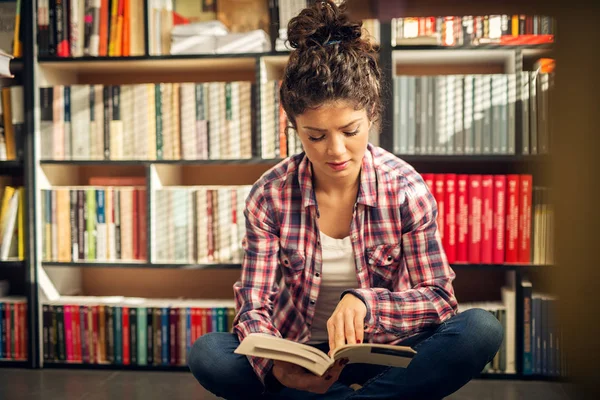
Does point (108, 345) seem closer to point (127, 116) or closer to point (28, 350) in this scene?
point (28, 350)

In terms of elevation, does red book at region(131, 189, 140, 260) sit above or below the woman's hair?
below

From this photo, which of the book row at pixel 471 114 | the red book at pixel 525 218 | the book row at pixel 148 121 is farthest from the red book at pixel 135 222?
the red book at pixel 525 218

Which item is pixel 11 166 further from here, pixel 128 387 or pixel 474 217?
pixel 474 217

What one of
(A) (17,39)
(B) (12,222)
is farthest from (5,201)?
(A) (17,39)

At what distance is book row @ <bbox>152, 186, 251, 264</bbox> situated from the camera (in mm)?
1846

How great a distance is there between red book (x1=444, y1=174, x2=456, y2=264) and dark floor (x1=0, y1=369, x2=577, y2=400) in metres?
0.38

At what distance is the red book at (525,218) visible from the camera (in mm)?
1737

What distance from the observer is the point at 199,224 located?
6.08 feet

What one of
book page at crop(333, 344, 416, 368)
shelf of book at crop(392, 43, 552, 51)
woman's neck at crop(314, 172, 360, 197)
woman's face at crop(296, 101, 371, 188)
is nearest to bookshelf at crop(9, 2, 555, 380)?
shelf of book at crop(392, 43, 552, 51)

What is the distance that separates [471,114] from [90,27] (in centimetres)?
118

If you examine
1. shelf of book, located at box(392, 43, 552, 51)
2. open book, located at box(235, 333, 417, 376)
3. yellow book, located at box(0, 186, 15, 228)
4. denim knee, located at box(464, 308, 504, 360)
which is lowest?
denim knee, located at box(464, 308, 504, 360)

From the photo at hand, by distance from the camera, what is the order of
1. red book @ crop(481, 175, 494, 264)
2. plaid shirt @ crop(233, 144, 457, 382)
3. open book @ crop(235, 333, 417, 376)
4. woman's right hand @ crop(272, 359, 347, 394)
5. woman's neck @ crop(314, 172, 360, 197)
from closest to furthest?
1. open book @ crop(235, 333, 417, 376)
2. woman's right hand @ crop(272, 359, 347, 394)
3. plaid shirt @ crop(233, 144, 457, 382)
4. woman's neck @ crop(314, 172, 360, 197)
5. red book @ crop(481, 175, 494, 264)

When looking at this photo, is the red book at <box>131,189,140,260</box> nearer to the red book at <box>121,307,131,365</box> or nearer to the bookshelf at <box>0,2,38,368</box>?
the red book at <box>121,307,131,365</box>

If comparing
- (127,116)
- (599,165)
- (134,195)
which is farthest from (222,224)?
(599,165)
